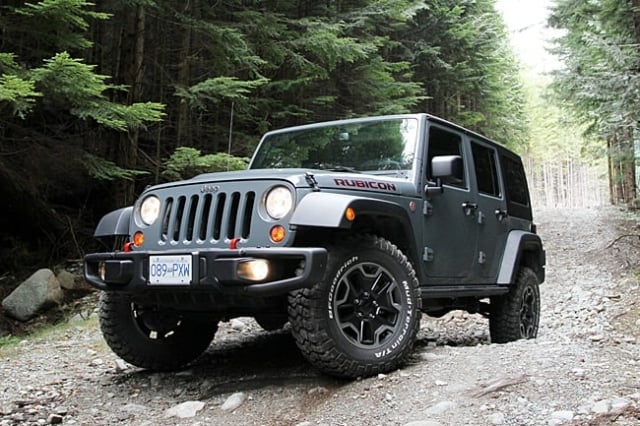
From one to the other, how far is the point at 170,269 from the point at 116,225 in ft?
3.16

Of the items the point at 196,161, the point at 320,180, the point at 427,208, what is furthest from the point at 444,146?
the point at 196,161

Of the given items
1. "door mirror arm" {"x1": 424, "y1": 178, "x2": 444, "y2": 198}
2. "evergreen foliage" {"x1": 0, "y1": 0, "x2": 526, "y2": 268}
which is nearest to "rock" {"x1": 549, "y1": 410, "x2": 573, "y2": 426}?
"door mirror arm" {"x1": 424, "y1": 178, "x2": 444, "y2": 198}

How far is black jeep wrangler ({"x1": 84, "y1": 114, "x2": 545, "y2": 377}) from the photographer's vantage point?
342cm

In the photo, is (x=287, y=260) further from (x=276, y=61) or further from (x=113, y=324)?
(x=276, y=61)

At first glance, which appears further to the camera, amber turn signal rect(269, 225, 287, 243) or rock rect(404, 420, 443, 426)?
amber turn signal rect(269, 225, 287, 243)

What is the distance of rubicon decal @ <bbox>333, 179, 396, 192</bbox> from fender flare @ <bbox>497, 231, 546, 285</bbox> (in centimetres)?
193

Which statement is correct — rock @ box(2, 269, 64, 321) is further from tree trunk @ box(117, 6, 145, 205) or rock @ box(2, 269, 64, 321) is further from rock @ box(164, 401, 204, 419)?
rock @ box(164, 401, 204, 419)

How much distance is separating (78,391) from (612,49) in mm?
9805

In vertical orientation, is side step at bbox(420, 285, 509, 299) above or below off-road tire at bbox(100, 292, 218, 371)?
above

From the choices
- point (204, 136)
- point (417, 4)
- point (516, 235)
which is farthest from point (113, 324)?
point (417, 4)

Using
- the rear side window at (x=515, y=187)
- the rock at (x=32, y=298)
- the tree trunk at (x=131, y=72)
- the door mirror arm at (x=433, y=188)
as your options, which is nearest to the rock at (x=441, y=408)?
the door mirror arm at (x=433, y=188)

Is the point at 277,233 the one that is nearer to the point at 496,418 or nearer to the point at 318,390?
the point at 318,390

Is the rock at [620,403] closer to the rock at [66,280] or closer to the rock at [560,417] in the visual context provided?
the rock at [560,417]

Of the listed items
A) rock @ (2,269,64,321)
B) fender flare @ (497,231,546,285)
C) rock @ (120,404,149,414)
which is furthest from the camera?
rock @ (2,269,64,321)
